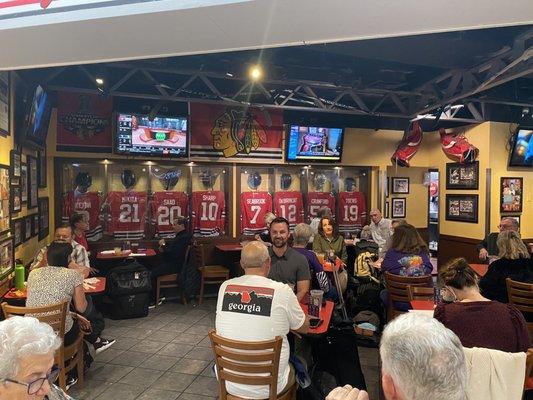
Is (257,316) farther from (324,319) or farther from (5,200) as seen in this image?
(5,200)

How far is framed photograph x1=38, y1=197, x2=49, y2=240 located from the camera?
18.8 ft

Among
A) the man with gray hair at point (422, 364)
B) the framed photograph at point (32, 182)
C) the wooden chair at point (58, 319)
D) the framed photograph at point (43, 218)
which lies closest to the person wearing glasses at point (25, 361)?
the man with gray hair at point (422, 364)

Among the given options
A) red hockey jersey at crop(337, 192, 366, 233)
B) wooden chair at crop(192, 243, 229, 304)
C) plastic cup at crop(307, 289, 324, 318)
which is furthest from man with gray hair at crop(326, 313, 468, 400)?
red hockey jersey at crop(337, 192, 366, 233)

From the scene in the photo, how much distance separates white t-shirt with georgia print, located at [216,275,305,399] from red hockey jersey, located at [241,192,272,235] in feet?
16.8

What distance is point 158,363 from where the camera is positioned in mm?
4320

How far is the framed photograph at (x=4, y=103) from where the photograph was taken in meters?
4.05

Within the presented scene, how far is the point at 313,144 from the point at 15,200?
518cm

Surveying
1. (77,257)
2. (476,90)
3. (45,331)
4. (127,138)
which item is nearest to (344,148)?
(476,90)

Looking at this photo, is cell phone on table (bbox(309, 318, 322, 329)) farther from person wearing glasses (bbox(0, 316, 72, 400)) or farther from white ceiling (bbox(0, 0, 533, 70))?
white ceiling (bbox(0, 0, 533, 70))

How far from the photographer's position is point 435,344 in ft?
4.02

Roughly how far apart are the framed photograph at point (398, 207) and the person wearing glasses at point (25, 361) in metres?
8.32

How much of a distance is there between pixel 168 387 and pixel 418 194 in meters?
7.29

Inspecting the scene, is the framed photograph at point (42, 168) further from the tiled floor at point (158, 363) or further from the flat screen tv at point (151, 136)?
the tiled floor at point (158, 363)

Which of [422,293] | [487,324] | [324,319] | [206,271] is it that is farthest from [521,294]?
[206,271]
